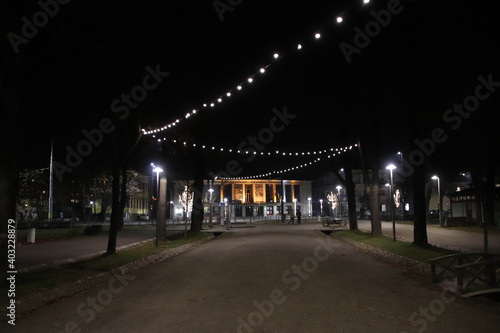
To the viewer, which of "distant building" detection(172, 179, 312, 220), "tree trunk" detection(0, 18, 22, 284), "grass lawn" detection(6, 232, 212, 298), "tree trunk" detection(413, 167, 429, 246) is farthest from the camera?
"distant building" detection(172, 179, 312, 220)

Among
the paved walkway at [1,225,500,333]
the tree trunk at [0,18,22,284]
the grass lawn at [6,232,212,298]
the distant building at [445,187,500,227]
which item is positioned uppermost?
the tree trunk at [0,18,22,284]

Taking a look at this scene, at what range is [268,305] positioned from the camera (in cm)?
748

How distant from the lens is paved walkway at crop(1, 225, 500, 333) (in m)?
6.27

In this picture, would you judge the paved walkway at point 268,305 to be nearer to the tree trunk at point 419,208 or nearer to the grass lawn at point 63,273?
the grass lawn at point 63,273

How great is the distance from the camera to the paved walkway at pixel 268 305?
247 inches

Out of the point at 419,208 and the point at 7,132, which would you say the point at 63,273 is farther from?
the point at 419,208

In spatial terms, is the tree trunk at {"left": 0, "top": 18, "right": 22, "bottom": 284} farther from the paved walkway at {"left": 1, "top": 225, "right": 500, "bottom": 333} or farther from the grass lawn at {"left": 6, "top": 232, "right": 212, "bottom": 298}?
the paved walkway at {"left": 1, "top": 225, "right": 500, "bottom": 333}

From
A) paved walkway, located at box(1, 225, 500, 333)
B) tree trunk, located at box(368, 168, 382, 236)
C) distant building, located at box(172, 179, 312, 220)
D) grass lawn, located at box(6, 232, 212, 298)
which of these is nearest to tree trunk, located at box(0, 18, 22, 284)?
grass lawn, located at box(6, 232, 212, 298)

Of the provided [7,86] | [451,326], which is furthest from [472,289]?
[7,86]

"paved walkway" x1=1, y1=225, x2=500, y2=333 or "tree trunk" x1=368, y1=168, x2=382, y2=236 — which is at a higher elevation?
"tree trunk" x1=368, y1=168, x2=382, y2=236

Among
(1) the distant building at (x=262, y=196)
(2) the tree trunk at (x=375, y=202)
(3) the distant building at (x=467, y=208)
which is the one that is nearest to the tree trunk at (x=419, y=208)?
(2) the tree trunk at (x=375, y=202)

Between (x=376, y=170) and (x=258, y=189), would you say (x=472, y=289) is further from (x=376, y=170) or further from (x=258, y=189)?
(x=258, y=189)

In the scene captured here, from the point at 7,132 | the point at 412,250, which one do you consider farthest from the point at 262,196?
the point at 7,132

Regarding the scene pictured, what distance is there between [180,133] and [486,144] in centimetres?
1635
